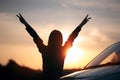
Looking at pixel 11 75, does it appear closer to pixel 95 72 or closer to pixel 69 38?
pixel 69 38

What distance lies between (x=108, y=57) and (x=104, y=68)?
1020mm

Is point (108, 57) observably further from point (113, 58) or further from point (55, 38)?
point (55, 38)

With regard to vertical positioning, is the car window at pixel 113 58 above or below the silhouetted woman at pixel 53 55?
below

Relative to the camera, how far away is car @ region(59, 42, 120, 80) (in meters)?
6.25

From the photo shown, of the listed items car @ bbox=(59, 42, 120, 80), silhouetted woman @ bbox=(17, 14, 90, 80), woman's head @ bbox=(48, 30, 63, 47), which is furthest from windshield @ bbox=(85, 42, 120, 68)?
silhouetted woman @ bbox=(17, 14, 90, 80)

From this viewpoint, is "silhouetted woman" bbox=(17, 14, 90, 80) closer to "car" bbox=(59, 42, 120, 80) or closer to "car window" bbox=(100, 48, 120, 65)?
"car" bbox=(59, 42, 120, 80)

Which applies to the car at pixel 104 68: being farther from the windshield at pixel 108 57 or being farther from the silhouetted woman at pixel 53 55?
the silhouetted woman at pixel 53 55

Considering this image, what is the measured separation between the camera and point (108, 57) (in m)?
7.80

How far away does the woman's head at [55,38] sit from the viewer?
10.3m

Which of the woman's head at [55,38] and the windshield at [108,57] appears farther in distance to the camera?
the woman's head at [55,38]

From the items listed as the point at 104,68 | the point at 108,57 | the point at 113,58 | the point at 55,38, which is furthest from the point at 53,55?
the point at 104,68

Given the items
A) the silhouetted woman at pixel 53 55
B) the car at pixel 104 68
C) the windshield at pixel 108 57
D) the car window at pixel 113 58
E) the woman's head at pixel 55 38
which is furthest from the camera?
the silhouetted woman at pixel 53 55

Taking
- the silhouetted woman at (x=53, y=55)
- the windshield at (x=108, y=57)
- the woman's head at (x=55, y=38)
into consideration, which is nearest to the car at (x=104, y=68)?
the windshield at (x=108, y=57)

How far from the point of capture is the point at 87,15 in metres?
12.4
